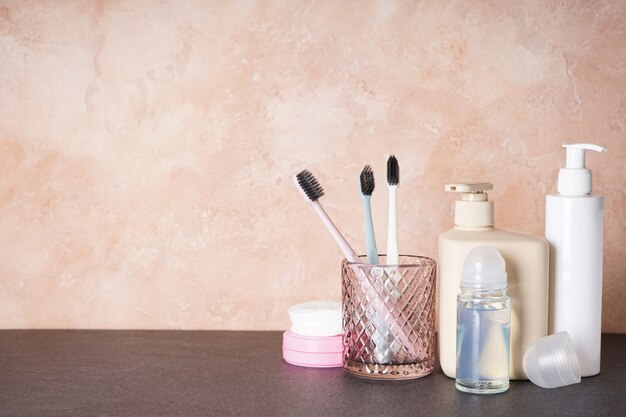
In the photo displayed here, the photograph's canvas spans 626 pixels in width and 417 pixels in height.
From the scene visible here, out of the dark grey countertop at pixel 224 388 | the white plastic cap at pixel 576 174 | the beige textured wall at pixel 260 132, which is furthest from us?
the beige textured wall at pixel 260 132

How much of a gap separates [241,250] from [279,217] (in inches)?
2.6

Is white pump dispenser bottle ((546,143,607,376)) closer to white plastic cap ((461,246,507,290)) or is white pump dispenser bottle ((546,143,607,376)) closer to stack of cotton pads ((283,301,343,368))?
white plastic cap ((461,246,507,290))

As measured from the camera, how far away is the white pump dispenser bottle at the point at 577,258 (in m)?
0.88

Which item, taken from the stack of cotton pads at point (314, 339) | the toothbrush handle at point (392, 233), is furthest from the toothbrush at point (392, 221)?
the stack of cotton pads at point (314, 339)

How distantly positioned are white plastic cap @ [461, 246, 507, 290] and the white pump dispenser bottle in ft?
0.32

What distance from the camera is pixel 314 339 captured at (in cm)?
93

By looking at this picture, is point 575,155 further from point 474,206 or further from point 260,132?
point 260,132

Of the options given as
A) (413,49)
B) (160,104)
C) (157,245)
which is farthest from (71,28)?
(413,49)

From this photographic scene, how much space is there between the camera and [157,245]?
110 centimetres

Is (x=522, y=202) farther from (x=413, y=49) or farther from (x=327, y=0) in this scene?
(x=327, y=0)

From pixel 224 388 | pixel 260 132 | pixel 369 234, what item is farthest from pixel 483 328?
pixel 260 132

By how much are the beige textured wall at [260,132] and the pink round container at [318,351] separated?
0.18 metres

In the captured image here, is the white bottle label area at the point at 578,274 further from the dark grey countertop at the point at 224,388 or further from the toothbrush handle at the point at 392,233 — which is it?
the toothbrush handle at the point at 392,233

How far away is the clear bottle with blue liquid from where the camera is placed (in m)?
0.82
